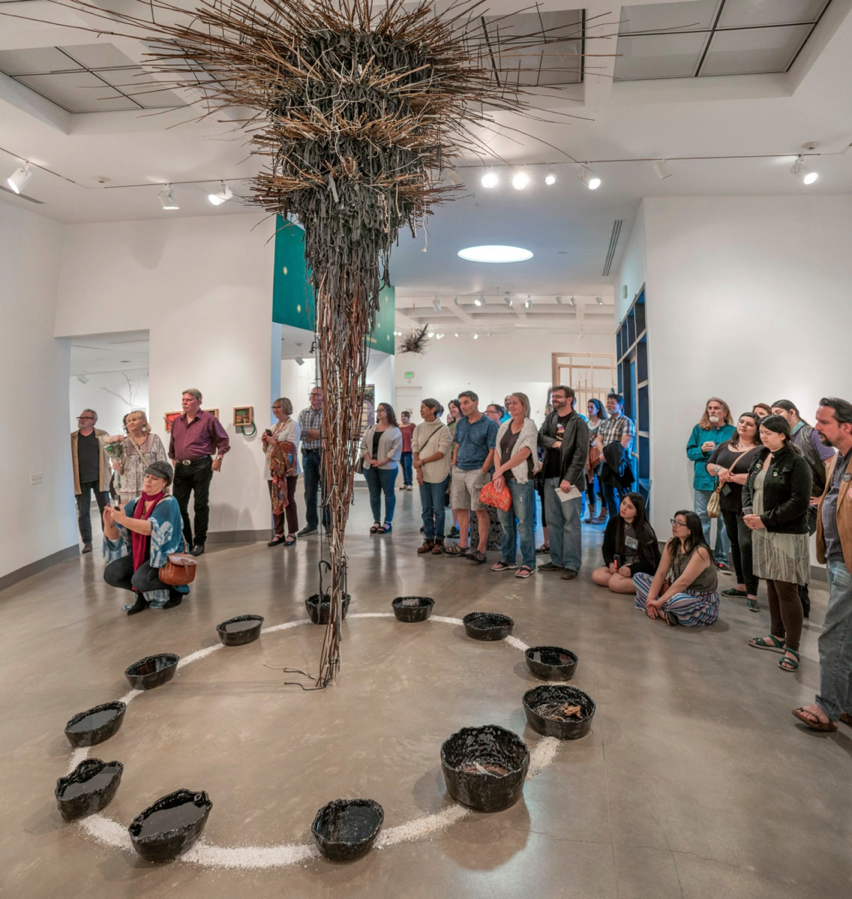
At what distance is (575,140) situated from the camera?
430 cm

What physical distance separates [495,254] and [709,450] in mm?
4161

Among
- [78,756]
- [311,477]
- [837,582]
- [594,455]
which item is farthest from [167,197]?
[837,582]

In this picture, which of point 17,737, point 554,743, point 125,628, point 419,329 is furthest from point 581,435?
point 419,329

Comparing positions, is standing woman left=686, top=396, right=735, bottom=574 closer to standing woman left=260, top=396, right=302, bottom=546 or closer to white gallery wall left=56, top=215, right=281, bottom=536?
standing woman left=260, top=396, right=302, bottom=546

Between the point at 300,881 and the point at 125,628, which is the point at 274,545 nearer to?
the point at 125,628

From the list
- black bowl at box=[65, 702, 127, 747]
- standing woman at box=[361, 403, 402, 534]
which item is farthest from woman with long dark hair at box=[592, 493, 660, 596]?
black bowl at box=[65, 702, 127, 747]

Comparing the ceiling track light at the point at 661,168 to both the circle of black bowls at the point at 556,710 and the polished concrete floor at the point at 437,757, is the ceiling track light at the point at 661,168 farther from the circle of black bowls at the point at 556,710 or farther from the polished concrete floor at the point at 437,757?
the circle of black bowls at the point at 556,710

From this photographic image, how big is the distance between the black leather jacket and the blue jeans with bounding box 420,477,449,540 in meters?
2.77

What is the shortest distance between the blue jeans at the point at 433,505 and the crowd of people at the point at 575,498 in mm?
14

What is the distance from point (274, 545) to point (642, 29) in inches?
202

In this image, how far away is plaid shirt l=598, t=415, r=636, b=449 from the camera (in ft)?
19.4

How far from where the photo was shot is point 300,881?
1.52 meters

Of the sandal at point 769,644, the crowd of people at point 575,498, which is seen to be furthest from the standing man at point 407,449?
the sandal at point 769,644

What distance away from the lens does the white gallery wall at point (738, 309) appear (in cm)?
501
